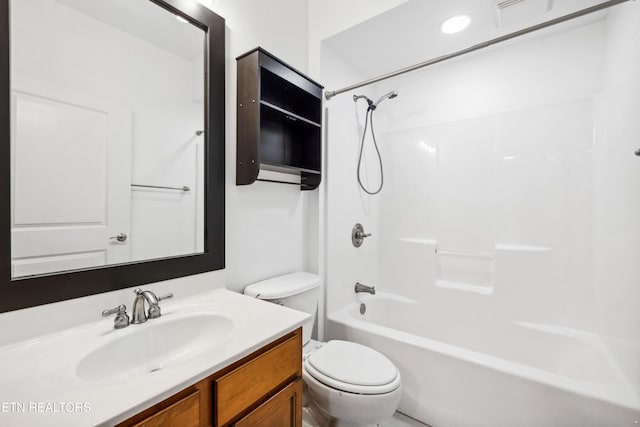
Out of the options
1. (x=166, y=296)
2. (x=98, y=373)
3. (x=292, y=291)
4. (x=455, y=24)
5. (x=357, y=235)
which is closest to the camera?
(x=98, y=373)

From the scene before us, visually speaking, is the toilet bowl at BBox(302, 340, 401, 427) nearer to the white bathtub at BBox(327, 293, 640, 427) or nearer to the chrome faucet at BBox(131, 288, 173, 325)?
the white bathtub at BBox(327, 293, 640, 427)

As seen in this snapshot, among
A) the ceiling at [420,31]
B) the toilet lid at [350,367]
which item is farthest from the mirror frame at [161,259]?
the ceiling at [420,31]

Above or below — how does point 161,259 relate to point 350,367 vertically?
above

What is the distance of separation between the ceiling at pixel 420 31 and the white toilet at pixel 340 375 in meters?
1.57

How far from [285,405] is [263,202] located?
95 cm

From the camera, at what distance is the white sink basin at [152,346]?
0.76 metres

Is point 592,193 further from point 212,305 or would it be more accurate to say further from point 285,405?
point 212,305

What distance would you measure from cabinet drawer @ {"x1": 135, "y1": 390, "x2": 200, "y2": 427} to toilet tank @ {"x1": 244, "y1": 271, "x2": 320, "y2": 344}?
65 cm

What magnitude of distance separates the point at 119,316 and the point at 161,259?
0.25 m

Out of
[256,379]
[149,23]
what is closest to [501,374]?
[256,379]

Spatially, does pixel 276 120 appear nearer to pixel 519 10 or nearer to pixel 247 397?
pixel 247 397

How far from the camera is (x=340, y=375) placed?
1208 millimetres

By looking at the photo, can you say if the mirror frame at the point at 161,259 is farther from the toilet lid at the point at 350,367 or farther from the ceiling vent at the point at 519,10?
the ceiling vent at the point at 519,10

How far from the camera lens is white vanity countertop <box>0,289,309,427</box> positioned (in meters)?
0.50
